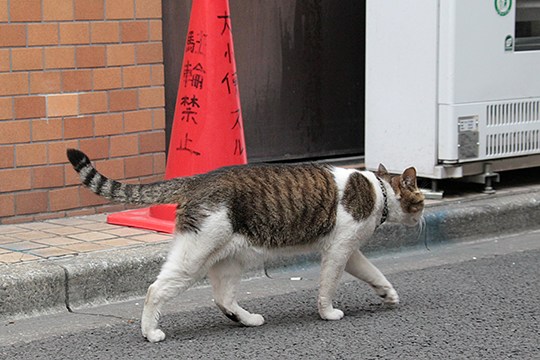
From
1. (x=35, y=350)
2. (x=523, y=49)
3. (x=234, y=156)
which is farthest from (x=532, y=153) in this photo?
(x=35, y=350)

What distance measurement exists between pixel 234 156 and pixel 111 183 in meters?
1.62

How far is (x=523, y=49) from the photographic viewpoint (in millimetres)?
7953

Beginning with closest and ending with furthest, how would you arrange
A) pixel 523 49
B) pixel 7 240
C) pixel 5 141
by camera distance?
pixel 7 240
pixel 5 141
pixel 523 49

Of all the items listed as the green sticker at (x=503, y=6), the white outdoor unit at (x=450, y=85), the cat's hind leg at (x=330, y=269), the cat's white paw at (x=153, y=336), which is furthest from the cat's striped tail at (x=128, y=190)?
the green sticker at (x=503, y=6)

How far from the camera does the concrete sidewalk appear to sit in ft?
18.0

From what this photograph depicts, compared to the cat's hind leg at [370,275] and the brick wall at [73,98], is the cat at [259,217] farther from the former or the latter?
the brick wall at [73,98]

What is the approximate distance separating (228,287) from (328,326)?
1.72 feet

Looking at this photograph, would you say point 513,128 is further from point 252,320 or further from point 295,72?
point 252,320

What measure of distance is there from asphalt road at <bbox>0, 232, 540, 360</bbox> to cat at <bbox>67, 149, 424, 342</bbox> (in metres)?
0.15

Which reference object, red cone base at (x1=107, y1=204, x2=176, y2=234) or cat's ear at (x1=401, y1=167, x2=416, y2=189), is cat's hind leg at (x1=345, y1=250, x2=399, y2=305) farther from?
red cone base at (x1=107, y1=204, x2=176, y2=234)

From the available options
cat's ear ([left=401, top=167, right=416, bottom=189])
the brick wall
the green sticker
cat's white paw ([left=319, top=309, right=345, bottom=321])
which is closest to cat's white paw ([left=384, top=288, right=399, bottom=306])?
cat's white paw ([left=319, top=309, right=345, bottom=321])

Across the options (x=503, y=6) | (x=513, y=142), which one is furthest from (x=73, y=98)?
(x=513, y=142)

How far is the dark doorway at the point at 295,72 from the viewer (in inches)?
314

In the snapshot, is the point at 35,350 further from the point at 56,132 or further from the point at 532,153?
the point at 532,153
